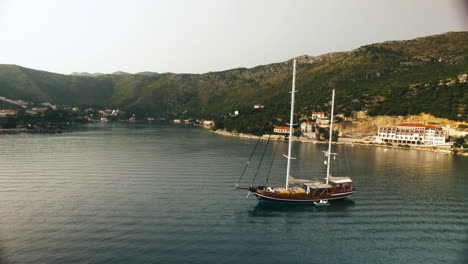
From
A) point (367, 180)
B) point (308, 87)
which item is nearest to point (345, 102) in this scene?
point (308, 87)

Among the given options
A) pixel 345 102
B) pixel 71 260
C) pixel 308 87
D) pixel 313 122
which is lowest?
pixel 71 260

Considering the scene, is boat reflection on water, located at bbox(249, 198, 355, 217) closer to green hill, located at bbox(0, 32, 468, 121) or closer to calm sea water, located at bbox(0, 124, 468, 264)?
calm sea water, located at bbox(0, 124, 468, 264)

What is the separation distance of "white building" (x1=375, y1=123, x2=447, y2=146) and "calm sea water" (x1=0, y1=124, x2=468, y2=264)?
41.3m

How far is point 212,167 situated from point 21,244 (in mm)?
28131

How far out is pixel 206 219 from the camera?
24312mm

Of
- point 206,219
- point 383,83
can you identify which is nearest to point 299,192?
point 206,219

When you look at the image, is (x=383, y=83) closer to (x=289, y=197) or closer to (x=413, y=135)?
(x=413, y=135)

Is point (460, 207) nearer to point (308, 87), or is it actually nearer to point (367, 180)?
point (367, 180)

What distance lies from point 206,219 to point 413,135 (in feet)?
253

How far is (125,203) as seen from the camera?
27.7 meters

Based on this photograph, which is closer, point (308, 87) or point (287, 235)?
point (287, 235)

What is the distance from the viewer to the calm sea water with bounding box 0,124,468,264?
753 inches

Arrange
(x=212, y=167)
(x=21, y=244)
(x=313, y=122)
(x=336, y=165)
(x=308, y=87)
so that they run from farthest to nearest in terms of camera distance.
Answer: (x=308, y=87)
(x=313, y=122)
(x=336, y=165)
(x=212, y=167)
(x=21, y=244)

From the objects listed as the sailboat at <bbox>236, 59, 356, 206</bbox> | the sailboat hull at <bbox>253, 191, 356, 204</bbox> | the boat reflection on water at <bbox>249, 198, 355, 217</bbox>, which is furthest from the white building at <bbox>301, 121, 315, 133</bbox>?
the sailboat hull at <bbox>253, 191, 356, 204</bbox>
